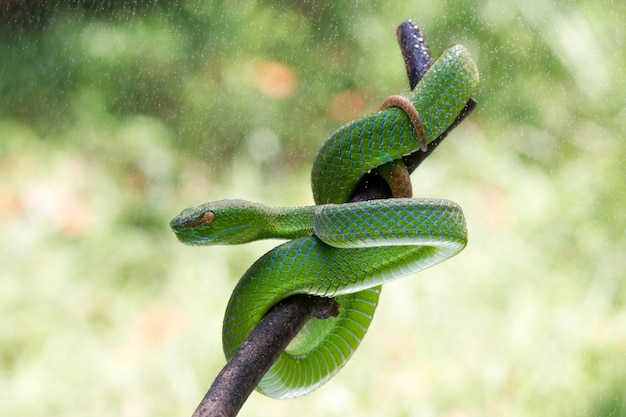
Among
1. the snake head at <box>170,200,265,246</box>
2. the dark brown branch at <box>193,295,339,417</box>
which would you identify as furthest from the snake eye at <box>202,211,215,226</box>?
the dark brown branch at <box>193,295,339,417</box>

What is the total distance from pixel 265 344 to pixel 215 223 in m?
0.28

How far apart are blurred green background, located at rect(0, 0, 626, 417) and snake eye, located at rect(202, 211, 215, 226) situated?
1402 millimetres

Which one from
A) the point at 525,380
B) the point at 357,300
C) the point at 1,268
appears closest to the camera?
the point at 357,300

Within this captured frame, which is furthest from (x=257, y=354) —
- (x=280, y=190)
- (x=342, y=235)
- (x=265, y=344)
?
(x=280, y=190)

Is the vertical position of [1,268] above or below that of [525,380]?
above

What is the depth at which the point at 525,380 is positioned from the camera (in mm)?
2299

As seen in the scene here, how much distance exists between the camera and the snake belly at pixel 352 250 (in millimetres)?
881

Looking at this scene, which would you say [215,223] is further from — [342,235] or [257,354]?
[257,354]

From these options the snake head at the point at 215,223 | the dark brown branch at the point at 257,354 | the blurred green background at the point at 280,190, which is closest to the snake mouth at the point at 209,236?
the snake head at the point at 215,223

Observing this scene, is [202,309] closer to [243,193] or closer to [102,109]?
[243,193]

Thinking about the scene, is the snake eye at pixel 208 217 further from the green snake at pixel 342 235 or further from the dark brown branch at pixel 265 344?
the dark brown branch at pixel 265 344

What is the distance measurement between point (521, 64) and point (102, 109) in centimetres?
145

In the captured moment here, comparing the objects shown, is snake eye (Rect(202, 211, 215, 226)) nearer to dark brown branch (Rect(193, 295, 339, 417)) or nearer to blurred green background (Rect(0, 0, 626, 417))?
dark brown branch (Rect(193, 295, 339, 417))

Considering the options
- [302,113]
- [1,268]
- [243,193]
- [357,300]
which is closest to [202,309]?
[243,193]
